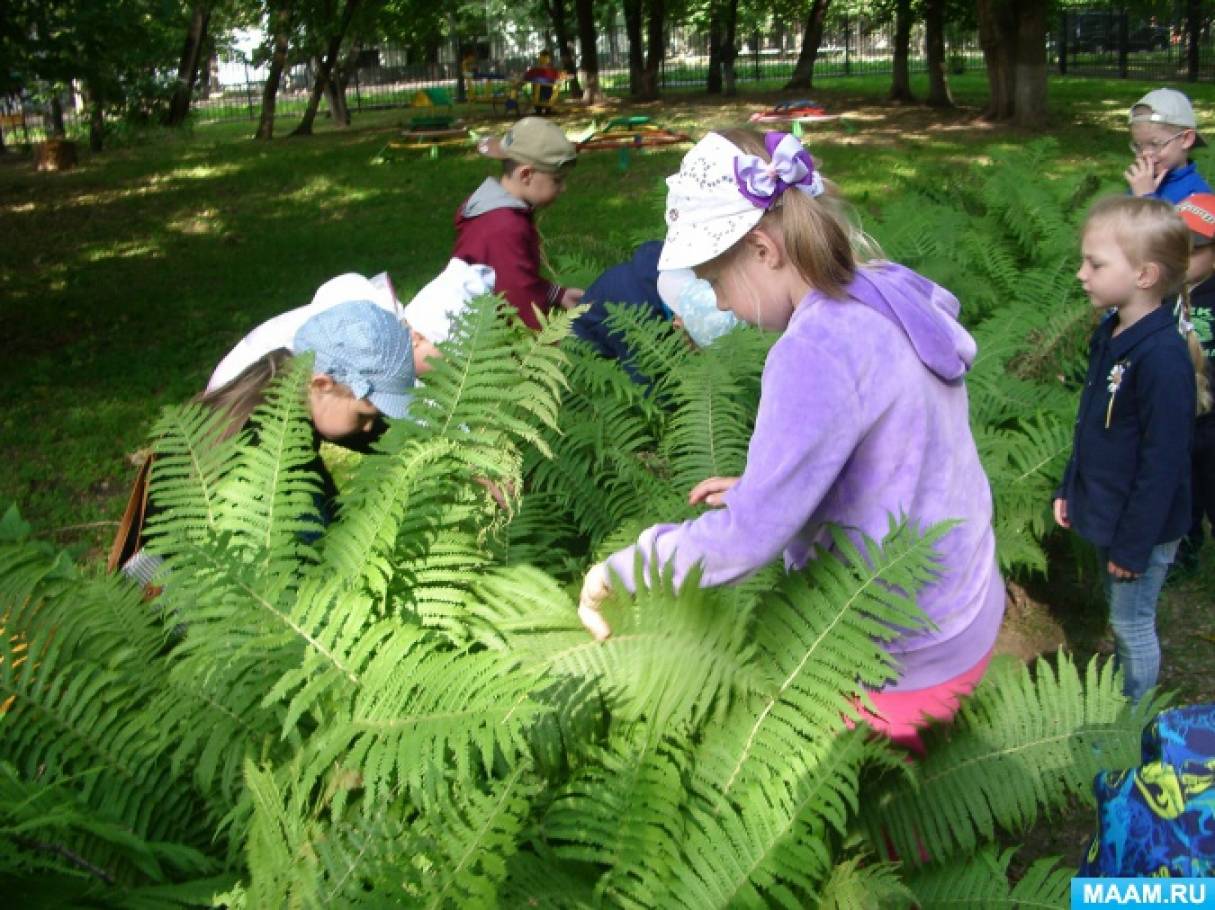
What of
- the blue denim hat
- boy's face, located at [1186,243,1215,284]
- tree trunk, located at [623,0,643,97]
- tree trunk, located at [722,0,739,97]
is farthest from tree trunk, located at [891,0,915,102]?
the blue denim hat

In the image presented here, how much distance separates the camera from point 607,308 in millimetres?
4477

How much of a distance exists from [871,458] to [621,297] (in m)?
2.71

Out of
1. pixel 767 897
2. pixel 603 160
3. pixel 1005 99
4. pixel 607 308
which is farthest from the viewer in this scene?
pixel 1005 99

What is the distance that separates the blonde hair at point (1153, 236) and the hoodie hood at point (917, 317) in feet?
4.84

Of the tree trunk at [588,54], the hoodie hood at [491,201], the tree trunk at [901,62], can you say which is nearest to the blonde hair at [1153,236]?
the hoodie hood at [491,201]

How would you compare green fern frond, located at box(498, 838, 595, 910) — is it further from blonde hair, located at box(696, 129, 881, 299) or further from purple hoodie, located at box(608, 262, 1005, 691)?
blonde hair, located at box(696, 129, 881, 299)

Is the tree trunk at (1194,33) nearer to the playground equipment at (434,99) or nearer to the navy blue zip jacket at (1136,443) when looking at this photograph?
the playground equipment at (434,99)

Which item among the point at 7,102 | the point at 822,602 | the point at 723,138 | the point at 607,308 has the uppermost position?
the point at 7,102

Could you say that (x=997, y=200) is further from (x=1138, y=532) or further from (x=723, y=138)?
(x=723, y=138)

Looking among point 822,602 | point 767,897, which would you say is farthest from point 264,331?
point 767,897

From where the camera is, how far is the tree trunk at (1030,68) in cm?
1719

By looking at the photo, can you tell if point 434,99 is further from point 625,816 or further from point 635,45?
point 625,816

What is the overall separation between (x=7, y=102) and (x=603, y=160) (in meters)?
9.56

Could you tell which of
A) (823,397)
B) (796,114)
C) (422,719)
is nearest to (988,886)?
(823,397)
